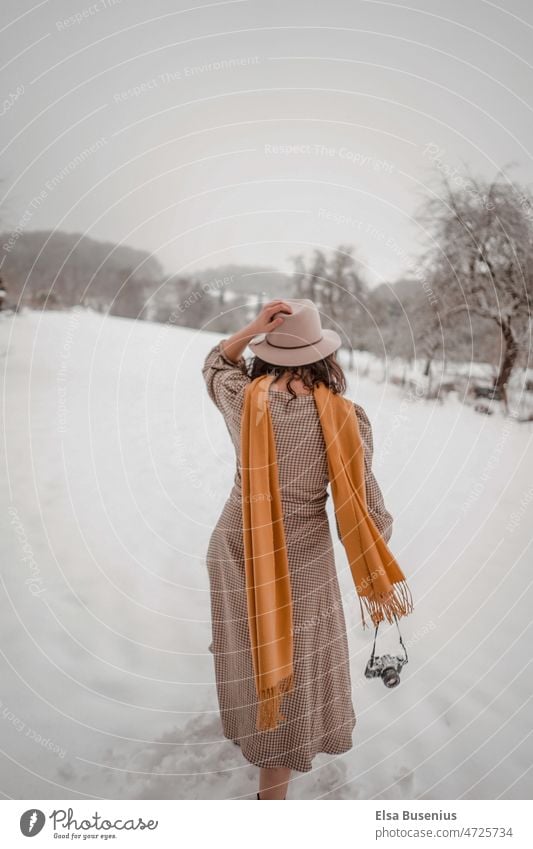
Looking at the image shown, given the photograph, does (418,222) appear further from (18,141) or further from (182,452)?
(182,452)

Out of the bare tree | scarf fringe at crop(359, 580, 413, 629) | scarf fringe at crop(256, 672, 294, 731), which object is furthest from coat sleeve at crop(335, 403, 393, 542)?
the bare tree

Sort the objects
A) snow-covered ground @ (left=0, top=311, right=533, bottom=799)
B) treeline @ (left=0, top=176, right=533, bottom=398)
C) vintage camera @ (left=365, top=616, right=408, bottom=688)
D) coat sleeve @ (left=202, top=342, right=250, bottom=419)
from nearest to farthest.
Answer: coat sleeve @ (left=202, top=342, right=250, bottom=419)
snow-covered ground @ (left=0, top=311, right=533, bottom=799)
vintage camera @ (left=365, top=616, right=408, bottom=688)
treeline @ (left=0, top=176, right=533, bottom=398)

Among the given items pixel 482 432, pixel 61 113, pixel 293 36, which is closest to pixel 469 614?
pixel 482 432

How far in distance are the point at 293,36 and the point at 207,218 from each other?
702 mm

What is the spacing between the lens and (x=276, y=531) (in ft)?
5.39

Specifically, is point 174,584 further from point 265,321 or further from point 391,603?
point 265,321

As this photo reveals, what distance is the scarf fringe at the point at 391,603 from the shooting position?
1695 mm

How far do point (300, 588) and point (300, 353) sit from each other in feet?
2.11

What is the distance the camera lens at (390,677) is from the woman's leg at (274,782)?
60cm

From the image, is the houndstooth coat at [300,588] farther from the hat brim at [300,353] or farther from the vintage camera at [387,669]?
the vintage camera at [387,669]

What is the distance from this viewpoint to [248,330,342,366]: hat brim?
160cm

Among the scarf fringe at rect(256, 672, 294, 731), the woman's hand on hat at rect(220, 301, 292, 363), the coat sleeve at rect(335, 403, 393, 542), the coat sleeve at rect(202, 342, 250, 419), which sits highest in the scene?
the woman's hand on hat at rect(220, 301, 292, 363)

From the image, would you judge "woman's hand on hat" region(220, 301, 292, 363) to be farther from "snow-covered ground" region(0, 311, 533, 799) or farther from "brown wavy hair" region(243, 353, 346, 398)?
"snow-covered ground" region(0, 311, 533, 799)
